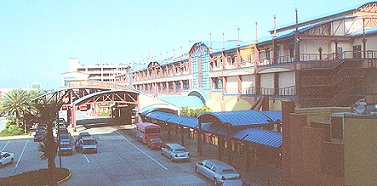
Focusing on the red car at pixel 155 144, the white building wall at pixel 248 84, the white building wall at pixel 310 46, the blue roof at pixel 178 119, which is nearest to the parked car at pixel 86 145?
the red car at pixel 155 144

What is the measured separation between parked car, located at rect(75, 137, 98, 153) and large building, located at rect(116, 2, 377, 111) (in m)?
20.7

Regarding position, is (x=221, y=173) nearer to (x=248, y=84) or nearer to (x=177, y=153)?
(x=177, y=153)

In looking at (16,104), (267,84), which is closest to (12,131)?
(16,104)

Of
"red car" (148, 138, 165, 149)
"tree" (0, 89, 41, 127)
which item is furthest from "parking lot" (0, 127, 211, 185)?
"tree" (0, 89, 41, 127)

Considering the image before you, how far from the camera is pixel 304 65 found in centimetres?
4234

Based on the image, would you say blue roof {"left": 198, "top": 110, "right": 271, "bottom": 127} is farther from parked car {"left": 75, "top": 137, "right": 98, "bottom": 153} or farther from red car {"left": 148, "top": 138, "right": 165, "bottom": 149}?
parked car {"left": 75, "top": 137, "right": 98, "bottom": 153}

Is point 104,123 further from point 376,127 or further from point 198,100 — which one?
point 376,127

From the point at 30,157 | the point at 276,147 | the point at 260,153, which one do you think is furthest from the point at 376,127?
the point at 30,157

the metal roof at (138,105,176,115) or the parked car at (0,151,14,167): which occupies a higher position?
the metal roof at (138,105,176,115)

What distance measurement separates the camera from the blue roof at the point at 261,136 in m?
29.0

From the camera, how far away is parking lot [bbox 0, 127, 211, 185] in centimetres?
3172

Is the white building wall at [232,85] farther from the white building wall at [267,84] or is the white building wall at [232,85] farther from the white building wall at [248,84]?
the white building wall at [267,84]

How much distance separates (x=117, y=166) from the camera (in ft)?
124

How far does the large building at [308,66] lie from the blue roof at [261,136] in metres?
10.9
